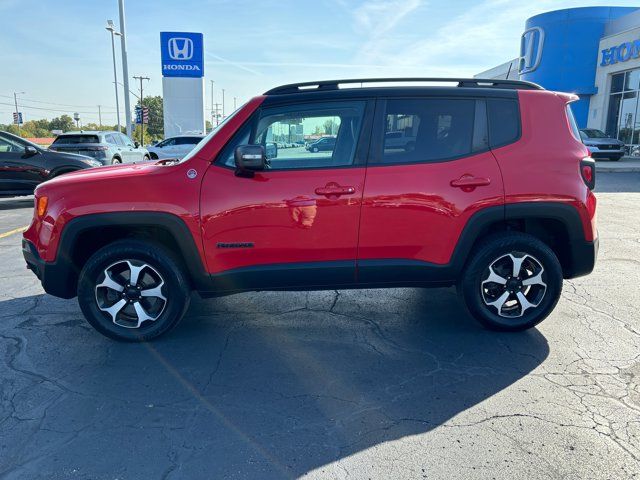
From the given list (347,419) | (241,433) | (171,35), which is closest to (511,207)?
(347,419)

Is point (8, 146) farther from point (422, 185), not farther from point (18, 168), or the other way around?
point (422, 185)

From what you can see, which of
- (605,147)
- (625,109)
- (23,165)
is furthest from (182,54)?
(625,109)

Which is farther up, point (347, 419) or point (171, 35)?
point (171, 35)

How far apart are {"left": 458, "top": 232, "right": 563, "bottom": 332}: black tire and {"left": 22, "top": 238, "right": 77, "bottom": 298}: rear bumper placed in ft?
10.1

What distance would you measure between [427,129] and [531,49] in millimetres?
28835

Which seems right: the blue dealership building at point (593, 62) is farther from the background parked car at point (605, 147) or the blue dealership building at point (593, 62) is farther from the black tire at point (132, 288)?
the black tire at point (132, 288)

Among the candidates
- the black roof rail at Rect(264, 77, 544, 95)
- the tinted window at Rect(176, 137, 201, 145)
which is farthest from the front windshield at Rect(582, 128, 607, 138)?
the black roof rail at Rect(264, 77, 544, 95)

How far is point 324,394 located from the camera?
10.0 feet

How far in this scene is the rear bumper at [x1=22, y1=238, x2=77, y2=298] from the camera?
3663 millimetres

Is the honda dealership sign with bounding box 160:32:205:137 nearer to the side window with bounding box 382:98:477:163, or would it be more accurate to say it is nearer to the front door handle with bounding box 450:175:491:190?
the side window with bounding box 382:98:477:163

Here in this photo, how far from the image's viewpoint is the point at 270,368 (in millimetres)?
3406

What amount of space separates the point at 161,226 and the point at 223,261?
0.52 meters

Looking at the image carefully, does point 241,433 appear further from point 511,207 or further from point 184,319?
point 511,207

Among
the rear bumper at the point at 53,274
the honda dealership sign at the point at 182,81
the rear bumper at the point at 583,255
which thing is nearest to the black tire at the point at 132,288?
the rear bumper at the point at 53,274
